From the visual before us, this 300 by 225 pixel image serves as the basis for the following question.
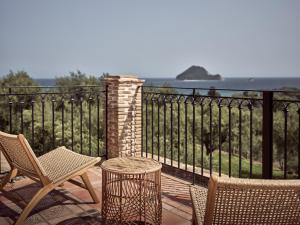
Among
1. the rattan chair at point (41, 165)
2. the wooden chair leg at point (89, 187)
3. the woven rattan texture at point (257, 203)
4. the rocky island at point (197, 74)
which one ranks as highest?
Answer: the rocky island at point (197, 74)

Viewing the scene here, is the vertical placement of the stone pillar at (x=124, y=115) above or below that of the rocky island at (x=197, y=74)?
below

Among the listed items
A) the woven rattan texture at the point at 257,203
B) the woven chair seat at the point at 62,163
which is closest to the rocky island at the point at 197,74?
the woven chair seat at the point at 62,163

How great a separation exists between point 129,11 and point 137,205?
2031 inches

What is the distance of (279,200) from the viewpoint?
146 cm

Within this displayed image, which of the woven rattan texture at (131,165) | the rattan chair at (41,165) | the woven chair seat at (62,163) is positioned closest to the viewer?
the woven rattan texture at (131,165)

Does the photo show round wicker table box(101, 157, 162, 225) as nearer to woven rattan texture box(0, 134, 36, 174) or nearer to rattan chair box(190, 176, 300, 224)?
woven rattan texture box(0, 134, 36, 174)

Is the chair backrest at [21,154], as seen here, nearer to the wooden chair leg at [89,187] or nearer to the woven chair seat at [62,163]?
the woven chair seat at [62,163]

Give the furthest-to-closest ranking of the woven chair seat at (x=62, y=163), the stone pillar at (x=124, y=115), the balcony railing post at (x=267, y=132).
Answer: the stone pillar at (x=124, y=115)
the balcony railing post at (x=267, y=132)
the woven chair seat at (x=62, y=163)

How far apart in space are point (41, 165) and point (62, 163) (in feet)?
0.91

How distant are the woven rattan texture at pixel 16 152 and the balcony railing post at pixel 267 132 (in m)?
2.13

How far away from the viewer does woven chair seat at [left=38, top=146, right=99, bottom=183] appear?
288cm

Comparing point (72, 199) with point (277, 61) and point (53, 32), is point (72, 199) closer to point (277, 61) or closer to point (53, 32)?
point (53, 32)

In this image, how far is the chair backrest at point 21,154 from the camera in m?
2.65

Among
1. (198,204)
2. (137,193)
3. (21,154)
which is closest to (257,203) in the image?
(198,204)
